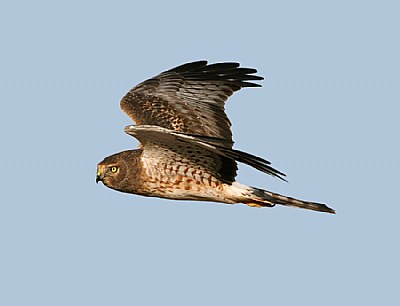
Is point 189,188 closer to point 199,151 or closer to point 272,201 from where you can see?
point 199,151

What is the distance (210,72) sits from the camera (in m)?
13.4

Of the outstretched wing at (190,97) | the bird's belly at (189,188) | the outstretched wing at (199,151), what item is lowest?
the bird's belly at (189,188)

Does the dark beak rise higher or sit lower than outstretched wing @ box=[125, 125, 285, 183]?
lower

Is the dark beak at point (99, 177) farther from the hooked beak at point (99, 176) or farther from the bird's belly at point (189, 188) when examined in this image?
the bird's belly at point (189, 188)

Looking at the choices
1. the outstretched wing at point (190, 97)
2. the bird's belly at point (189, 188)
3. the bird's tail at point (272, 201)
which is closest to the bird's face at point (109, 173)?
the bird's belly at point (189, 188)

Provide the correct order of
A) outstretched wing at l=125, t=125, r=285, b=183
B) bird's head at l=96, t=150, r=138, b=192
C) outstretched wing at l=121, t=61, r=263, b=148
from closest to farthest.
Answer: outstretched wing at l=125, t=125, r=285, b=183
bird's head at l=96, t=150, r=138, b=192
outstretched wing at l=121, t=61, r=263, b=148

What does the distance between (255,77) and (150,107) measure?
164cm

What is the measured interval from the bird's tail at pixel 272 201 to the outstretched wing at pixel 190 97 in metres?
1.11

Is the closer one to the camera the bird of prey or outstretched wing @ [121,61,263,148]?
the bird of prey

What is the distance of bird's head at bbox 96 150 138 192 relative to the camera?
1197cm

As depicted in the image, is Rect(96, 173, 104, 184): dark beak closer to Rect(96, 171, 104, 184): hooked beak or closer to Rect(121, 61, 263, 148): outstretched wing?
Rect(96, 171, 104, 184): hooked beak

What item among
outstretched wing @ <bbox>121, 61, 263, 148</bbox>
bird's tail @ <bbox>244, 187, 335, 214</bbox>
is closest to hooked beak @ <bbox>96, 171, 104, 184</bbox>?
outstretched wing @ <bbox>121, 61, 263, 148</bbox>

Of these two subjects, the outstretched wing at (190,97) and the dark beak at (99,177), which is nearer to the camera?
the dark beak at (99,177)

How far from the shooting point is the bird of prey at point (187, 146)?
1123cm
